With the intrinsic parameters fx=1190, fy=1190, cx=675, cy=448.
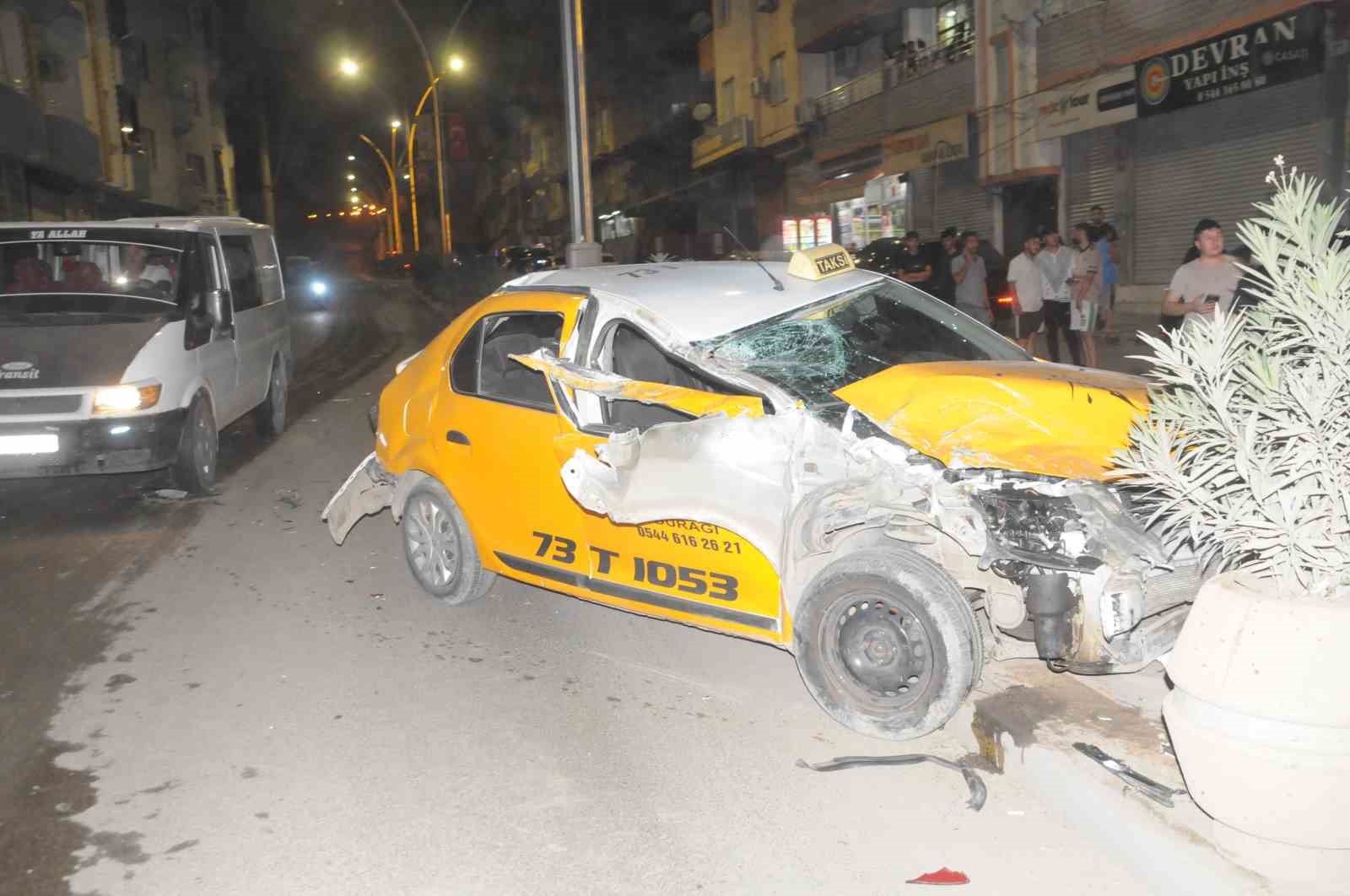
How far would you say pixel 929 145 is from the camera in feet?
88.6

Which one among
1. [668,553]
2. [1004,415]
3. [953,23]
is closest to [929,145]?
[953,23]

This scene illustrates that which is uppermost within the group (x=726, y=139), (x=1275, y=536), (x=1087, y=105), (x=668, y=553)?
(x=726, y=139)

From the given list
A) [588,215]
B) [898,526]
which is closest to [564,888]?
[898,526]

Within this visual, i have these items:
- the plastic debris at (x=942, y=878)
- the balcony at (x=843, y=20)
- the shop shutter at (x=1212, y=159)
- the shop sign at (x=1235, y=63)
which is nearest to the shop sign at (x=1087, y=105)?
the shop shutter at (x=1212, y=159)

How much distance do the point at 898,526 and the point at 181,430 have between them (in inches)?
256

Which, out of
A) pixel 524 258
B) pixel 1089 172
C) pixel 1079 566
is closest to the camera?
pixel 1079 566

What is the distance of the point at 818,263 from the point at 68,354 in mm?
5852

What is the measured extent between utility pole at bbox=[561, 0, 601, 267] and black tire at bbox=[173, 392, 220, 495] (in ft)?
16.7

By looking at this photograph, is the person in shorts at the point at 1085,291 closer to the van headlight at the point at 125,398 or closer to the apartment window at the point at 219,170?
the van headlight at the point at 125,398

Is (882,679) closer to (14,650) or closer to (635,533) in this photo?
(635,533)

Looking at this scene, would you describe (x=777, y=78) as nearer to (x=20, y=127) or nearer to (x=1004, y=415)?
(x=20, y=127)

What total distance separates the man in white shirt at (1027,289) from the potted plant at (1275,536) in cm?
1038

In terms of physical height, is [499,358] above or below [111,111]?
below

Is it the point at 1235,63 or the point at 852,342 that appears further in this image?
the point at 1235,63
